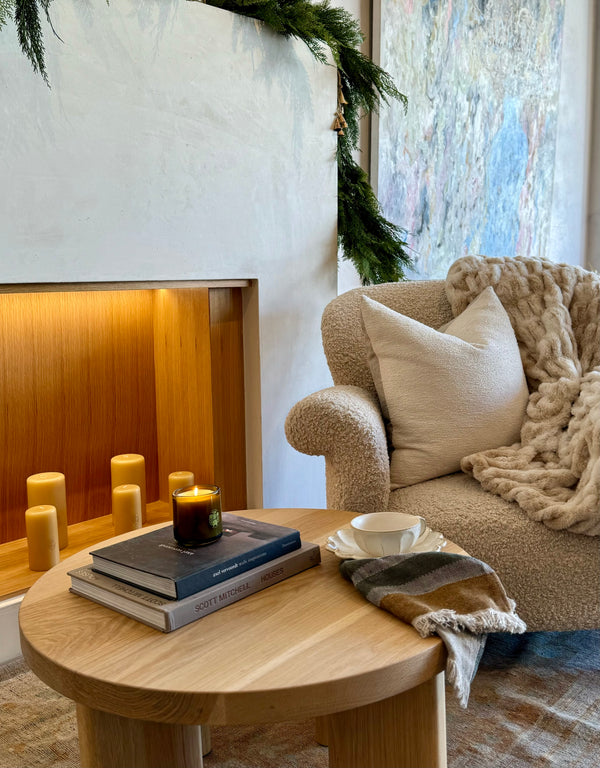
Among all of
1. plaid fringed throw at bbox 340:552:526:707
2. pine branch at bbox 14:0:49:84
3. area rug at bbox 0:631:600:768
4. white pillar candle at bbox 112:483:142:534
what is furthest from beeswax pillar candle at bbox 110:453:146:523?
plaid fringed throw at bbox 340:552:526:707

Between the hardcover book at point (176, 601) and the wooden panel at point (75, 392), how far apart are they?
984mm

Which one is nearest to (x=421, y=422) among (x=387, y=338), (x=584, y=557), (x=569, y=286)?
(x=387, y=338)

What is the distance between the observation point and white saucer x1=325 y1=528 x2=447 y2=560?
3.46 ft

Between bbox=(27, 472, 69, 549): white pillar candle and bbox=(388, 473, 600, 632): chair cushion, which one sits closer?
bbox=(388, 473, 600, 632): chair cushion

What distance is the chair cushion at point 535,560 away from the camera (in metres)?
1.43

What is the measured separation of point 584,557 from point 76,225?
1254 millimetres

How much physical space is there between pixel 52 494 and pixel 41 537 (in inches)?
5.2

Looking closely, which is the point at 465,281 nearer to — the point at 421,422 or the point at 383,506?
the point at 421,422

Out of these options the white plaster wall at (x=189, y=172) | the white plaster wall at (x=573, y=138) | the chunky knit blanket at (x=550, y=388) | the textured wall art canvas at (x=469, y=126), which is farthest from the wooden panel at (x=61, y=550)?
the white plaster wall at (x=573, y=138)

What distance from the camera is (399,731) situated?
0.98m

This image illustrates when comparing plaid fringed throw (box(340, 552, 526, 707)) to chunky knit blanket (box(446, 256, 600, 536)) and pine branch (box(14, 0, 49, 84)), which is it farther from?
pine branch (box(14, 0, 49, 84))

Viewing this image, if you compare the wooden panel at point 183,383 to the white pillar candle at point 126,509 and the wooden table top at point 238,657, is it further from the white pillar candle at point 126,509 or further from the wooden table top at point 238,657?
the wooden table top at point 238,657

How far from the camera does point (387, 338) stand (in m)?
1.72

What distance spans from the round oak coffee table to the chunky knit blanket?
22.3 inches
